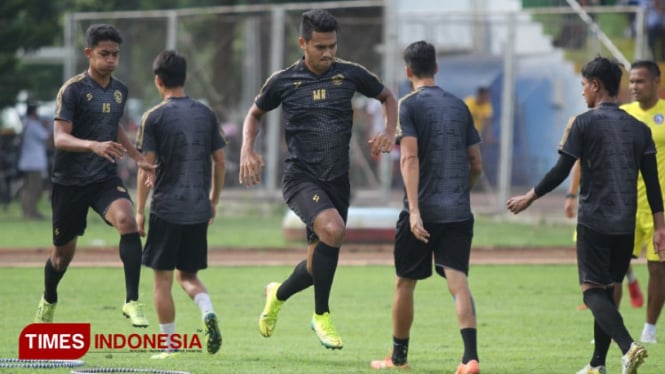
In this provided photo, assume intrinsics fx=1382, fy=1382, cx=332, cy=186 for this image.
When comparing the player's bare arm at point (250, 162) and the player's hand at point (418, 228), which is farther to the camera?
the player's bare arm at point (250, 162)

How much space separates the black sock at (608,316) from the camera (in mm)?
9188

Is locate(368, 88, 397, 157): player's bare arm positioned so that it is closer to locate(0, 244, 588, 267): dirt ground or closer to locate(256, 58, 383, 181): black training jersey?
locate(256, 58, 383, 181): black training jersey

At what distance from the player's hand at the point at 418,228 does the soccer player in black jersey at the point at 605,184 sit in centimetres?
62

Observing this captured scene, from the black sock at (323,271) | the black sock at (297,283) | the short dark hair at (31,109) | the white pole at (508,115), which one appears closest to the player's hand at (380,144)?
the black sock at (323,271)

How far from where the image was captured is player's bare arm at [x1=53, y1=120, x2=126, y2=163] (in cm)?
1005

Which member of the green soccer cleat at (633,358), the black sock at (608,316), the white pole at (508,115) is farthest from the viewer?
the white pole at (508,115)

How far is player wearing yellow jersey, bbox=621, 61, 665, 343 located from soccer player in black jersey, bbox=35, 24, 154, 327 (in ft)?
13.7

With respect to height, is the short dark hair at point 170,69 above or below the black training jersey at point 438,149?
above

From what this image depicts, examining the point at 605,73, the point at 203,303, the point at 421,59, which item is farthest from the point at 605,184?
the point at 203,303

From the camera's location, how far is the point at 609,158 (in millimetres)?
9453

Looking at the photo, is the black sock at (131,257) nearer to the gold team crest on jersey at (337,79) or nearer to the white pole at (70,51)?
the gold team crest on jersey at (337,79)

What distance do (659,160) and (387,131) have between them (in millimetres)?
3221

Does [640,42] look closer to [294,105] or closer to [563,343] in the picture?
[563,343]

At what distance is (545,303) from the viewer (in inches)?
590
